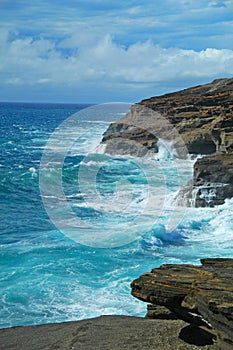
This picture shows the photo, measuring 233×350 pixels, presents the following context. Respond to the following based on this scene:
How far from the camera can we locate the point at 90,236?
20484 mm

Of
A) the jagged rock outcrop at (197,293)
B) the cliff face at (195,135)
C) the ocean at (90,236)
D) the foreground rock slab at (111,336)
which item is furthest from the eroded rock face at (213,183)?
the jagged rock outcrop at (197,293)

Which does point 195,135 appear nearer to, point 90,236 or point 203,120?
point 203,120

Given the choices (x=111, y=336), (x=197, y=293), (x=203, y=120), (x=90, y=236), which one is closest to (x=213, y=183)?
(x=90, y=236)

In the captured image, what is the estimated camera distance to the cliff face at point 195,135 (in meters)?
26.2

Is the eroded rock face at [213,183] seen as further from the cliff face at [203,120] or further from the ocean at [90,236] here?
the cliff face at [203,120]

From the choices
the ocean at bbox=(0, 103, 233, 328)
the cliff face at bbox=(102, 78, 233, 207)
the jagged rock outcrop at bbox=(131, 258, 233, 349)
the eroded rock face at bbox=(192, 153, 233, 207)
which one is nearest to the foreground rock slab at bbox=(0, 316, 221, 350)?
the jagged rock outcrop at bbox=(131, 258, 233, 349)

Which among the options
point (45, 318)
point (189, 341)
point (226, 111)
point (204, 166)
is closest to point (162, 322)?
point (189, 341)

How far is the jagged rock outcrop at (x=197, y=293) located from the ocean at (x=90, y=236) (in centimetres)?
500

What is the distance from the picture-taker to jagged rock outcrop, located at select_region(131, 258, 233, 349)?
7188 millimetres

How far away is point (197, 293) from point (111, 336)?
2575 mm

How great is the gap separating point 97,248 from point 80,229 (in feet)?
10.3

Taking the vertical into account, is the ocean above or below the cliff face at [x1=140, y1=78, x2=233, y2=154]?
below

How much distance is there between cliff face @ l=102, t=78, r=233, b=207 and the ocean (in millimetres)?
1401

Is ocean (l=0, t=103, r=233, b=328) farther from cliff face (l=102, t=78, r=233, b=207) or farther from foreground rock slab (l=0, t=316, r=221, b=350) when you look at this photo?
foreground rock slab (l=0, t=316, r=221, b=350)
